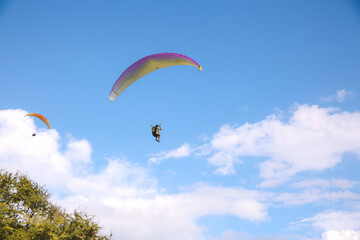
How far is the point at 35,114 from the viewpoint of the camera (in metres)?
30.3

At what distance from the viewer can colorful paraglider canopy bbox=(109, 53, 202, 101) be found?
17658 mm

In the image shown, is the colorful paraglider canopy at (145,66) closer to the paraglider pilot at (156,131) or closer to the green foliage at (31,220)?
the paraglider pilot at (156,131)

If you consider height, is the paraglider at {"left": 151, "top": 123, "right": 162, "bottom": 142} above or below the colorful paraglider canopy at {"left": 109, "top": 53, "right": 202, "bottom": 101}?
below

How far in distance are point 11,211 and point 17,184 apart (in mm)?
3947

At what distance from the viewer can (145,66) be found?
18.5 m

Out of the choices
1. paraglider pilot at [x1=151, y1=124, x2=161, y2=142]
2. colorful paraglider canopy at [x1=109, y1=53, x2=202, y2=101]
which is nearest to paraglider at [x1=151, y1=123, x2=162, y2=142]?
paraglider pilot at [x1=151, y1=124, x2=161, y2=142]

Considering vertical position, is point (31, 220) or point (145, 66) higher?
point (145, 66)

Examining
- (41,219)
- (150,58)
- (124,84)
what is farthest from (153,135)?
(41,219)

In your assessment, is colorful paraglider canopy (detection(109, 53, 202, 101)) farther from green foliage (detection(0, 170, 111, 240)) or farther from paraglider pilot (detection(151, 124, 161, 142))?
green foliage (detection(0, 170, 111, 240))

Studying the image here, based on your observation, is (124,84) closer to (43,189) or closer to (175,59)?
(175,59)

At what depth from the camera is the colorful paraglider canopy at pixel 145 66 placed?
695 inches

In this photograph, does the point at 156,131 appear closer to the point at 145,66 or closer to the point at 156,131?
the point at 156,131

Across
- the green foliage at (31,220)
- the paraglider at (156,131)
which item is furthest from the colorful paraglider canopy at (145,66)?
the green foliage at (31,220)

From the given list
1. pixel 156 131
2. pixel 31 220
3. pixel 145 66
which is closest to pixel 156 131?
pixel 156 131
